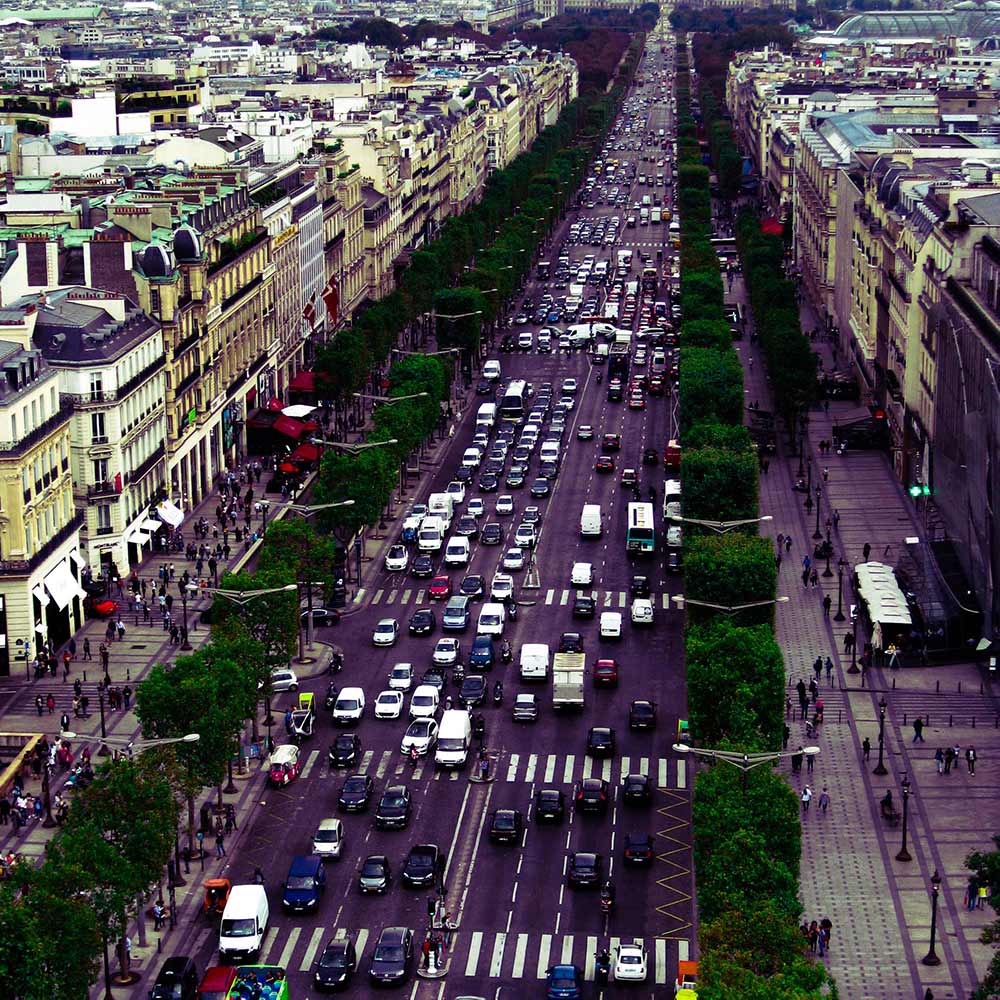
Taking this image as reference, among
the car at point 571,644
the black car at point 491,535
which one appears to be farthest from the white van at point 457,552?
the car at point 571,644

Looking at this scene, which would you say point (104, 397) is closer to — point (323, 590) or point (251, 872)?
point (323, 590)

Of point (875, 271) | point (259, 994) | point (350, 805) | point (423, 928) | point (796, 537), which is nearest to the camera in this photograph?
point (259, 994)

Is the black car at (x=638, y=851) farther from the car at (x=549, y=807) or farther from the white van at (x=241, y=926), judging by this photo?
the white van at (x=241, y=926)

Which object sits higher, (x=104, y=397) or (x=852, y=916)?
(x=104, y=397)

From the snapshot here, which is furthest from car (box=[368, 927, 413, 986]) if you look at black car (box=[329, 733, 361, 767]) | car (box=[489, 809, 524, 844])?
black car (box=[329, 733, 361, 767])

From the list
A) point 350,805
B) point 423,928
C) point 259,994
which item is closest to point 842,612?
point 350,805

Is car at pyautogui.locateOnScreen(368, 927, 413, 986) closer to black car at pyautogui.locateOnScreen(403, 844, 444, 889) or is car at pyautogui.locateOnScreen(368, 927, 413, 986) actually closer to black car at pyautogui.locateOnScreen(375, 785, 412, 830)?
black car at pyautogui.locateOnScreen(403, 844, 444, 889)
